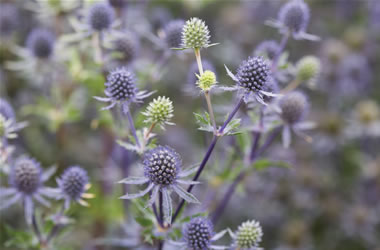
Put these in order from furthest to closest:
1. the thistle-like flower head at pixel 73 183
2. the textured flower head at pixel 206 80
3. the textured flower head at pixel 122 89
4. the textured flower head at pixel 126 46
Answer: the textured flower head at pixel 126 46, the thistle-like flower head at pixel 73 183, the textured flower head at pixel 122 89, the textured flower head at pixel 206 80

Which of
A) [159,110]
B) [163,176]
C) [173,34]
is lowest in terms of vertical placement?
[163,176]

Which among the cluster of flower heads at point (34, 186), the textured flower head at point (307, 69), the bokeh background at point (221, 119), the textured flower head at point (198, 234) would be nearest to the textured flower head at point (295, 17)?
the textured flower head at point (307, 69)

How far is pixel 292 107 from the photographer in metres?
2.17

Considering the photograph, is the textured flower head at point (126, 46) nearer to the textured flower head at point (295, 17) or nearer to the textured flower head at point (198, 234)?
the textured flower head at point (295, 17)

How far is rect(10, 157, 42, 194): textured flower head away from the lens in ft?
6.44

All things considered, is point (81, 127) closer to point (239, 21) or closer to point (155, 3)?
point (155, 3)

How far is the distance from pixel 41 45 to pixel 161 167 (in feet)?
5.65

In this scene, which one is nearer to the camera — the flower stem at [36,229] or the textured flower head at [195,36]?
the textured flower head at [195,36]

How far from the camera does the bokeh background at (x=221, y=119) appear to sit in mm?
2801

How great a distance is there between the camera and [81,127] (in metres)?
3.91

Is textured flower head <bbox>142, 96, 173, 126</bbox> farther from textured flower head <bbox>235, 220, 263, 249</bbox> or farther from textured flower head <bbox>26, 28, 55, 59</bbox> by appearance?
textured flower head <bbox>26, 28, 55, 59</bbox>

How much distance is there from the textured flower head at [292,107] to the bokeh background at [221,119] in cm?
30

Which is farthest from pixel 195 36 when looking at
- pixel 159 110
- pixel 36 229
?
pixel 36 229

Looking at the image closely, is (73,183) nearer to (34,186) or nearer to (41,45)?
(34,186)
